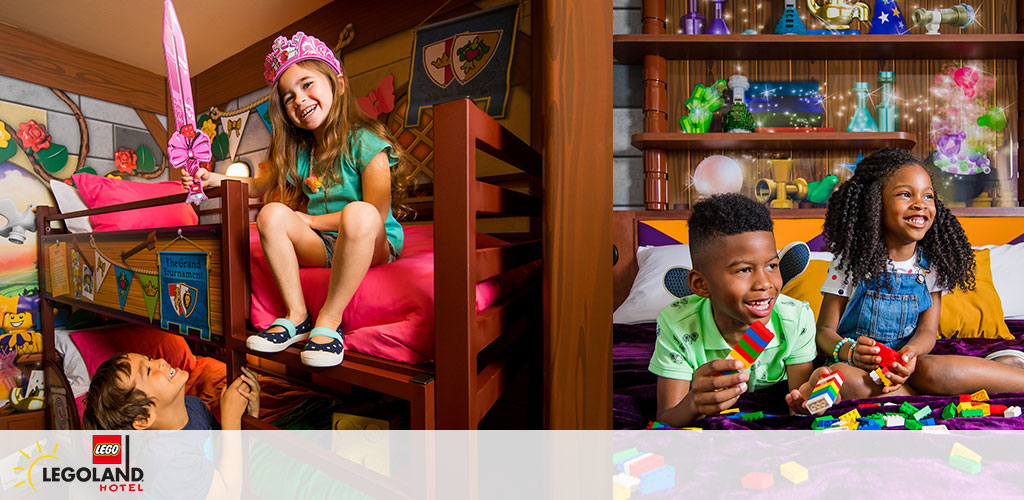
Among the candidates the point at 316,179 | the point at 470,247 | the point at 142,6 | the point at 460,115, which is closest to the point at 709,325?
the point at 470,247

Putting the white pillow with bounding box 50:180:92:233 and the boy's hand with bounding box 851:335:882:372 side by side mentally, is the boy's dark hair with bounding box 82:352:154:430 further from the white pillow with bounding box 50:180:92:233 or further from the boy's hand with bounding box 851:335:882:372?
the boy's hand with bounding box 851:335:882:372

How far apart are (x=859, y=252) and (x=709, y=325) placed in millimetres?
344

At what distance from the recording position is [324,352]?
2.79 feet

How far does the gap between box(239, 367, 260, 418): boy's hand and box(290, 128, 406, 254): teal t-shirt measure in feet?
1.49

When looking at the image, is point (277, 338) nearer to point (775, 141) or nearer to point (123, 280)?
point (123, 280)

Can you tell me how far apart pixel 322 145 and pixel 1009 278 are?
2037 mm

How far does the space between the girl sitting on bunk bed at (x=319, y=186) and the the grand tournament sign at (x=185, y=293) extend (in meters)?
0.21

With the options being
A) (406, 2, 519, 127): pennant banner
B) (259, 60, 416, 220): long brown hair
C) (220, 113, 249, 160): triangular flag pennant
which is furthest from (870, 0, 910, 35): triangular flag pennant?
(220, 113, 249, 160): triangular flag pennant

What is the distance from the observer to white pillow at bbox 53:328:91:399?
2.04 m

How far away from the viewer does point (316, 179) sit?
48.3 inches
